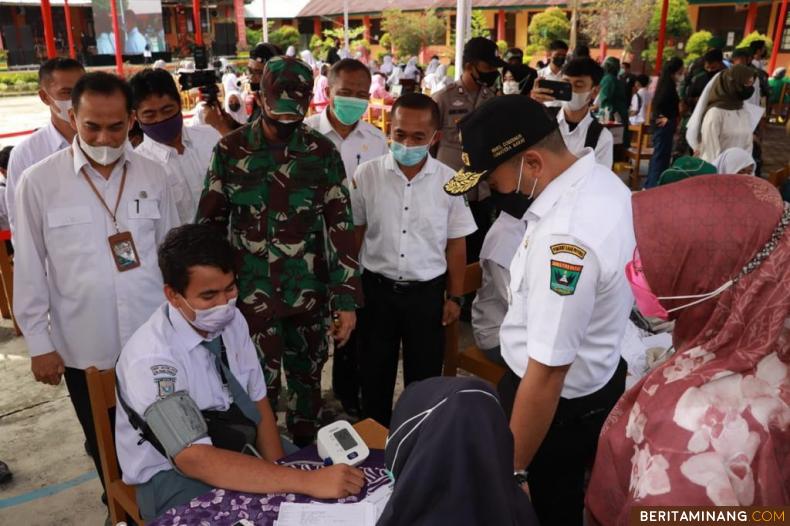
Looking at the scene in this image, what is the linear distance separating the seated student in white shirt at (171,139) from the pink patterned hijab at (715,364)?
7.45 feet

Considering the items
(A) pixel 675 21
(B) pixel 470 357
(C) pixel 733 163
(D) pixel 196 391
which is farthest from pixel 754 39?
(D) pixel 196 391

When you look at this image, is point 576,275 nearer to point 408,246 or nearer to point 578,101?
point 408,246

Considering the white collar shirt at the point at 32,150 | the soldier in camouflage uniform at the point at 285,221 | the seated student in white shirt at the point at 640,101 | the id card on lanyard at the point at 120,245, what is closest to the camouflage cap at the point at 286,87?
the soldier in camouflage uniform at the point at 285,221

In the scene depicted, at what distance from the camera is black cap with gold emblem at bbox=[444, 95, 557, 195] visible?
162 centimetres

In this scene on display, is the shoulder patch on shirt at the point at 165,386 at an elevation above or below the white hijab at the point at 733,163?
below

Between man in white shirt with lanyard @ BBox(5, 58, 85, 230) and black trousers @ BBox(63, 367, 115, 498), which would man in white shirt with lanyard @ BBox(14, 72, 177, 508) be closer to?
black trousers @ BBox(63, 367, 115, 498)

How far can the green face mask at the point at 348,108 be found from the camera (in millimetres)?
3434

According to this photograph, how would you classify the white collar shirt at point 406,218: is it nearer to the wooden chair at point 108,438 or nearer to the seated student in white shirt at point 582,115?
the wooden chair at point 108,438

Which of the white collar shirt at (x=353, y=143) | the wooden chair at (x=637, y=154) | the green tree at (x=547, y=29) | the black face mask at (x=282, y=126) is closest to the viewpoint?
the black face mask at (x=282, y=126)

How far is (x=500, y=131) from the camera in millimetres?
1629

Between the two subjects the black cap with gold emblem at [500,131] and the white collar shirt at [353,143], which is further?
the white collar shirt at [353,143]

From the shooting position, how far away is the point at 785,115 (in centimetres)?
1336

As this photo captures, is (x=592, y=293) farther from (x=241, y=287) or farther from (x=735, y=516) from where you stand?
(x=241, y=287)

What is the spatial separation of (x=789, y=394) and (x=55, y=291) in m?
2.35
